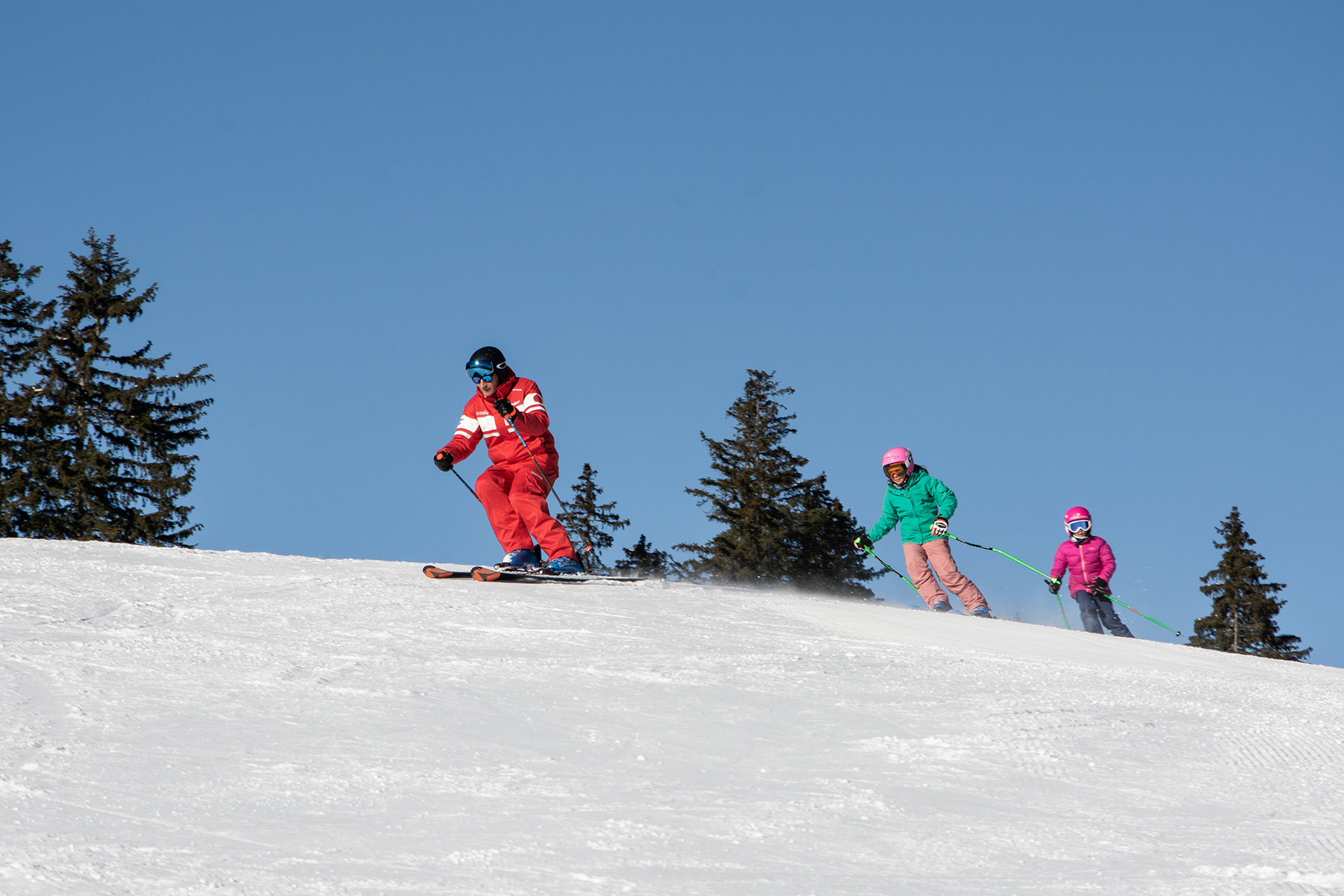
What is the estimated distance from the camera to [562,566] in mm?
9242

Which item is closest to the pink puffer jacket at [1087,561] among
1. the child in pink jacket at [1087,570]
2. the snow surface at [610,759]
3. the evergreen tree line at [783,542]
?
the child in pink jacket at [1087,570]

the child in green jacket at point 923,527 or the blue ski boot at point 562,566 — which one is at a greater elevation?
the child in green jacket at point 923,527

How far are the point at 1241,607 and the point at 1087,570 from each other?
24152 millimetres

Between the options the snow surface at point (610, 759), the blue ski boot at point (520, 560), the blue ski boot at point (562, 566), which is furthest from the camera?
the blue ski boot at point (520, 560)

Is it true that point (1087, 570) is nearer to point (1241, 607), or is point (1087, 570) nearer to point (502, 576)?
point (502, 576)

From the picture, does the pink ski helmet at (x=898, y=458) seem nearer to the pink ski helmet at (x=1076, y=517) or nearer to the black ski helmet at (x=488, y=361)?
the pink ski helmet at (x=1076, y=517)

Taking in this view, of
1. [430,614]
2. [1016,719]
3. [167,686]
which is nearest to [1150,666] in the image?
[1016,719]

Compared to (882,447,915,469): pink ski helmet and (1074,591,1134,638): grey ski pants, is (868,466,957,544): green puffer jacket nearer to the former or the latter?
(882,447,915,469): pink ski helmet

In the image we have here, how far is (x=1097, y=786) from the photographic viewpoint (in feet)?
13.3

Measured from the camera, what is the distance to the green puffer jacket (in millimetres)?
11945

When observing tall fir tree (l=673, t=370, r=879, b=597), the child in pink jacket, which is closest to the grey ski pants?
the child in pink jacket

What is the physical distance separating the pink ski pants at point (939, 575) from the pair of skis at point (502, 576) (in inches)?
146

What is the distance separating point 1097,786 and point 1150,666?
132 inches

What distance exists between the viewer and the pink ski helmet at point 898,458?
12148mm
